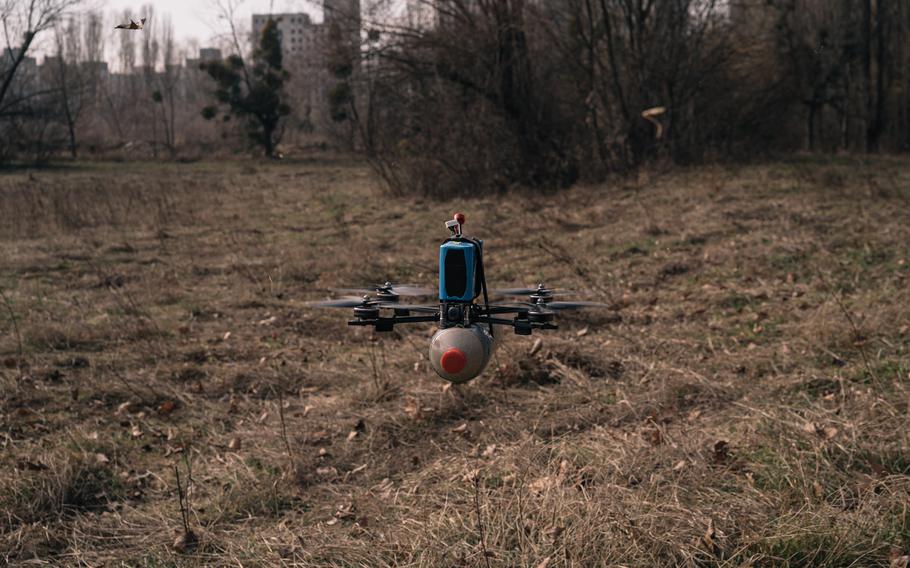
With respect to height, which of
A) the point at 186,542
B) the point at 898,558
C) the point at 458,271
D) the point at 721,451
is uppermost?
the point at 458,271

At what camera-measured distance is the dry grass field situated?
4.56 metres

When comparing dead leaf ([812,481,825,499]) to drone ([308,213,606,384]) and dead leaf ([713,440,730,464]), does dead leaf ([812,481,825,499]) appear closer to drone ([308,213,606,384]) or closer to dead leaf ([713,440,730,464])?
dead leaf ([713,440,730,464])

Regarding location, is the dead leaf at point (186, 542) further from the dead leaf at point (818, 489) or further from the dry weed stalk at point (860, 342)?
the dry weed stalk at point (860, 342)

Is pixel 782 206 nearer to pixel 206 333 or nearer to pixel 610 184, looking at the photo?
pixel 610 184

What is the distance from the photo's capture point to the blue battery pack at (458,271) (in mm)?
973

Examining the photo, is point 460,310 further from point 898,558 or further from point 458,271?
point 898,558

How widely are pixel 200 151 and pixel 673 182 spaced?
101 feet

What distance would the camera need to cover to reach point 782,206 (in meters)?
13.8

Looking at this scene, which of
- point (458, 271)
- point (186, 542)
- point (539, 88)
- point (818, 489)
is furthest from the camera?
point (539, 88)

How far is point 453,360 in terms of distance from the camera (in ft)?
3.31

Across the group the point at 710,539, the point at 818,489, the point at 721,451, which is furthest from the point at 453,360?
the point at 721,451

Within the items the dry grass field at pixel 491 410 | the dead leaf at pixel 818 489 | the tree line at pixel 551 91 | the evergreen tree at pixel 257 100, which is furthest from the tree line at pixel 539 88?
the dead leaf at pixel 818 489

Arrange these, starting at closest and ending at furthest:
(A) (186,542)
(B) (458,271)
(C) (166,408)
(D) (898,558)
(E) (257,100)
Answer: (B) (458,271)
(D) (898,558)
(A) (186,542)
(C) (166,408)
(E) (257,100)

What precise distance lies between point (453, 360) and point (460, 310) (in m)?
0.07
